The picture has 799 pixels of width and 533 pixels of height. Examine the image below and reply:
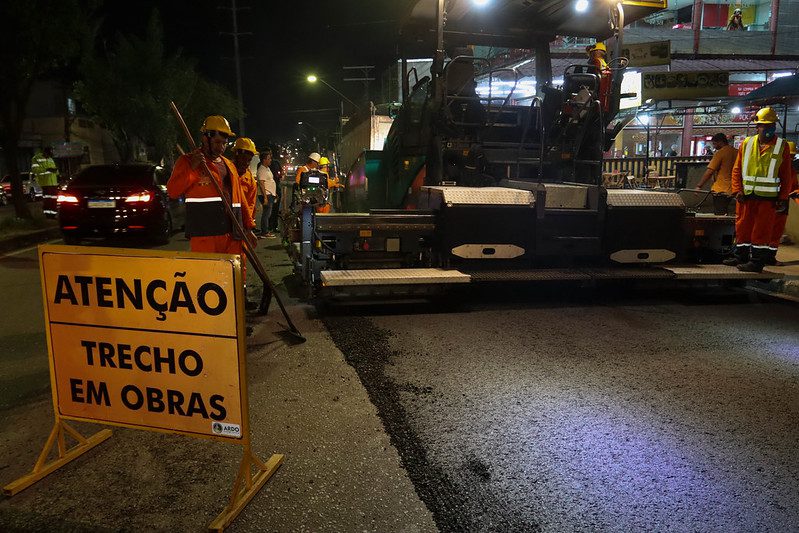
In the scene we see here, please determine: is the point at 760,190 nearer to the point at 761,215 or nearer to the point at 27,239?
the point at 761,215

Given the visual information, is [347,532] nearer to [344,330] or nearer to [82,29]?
[344,330]

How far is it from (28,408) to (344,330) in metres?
2.61

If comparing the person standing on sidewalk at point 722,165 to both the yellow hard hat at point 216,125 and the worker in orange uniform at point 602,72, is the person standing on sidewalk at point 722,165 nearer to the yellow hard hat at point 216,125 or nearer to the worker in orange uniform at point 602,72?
the worker in orange uniform at point 602,72

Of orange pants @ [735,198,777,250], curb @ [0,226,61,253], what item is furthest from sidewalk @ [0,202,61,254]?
orange pants @ [735,198,777,250]

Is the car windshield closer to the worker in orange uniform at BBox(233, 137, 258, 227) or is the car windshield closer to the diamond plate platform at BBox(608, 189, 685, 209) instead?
the worker in orange uniform at BBox(233, 137, 258, 227)

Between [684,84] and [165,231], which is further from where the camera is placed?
[684,84]

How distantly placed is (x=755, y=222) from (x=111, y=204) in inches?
398

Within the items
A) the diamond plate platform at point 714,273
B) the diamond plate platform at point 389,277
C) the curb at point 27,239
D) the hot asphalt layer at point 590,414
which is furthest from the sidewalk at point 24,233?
the diamond plate platform at point 714,273

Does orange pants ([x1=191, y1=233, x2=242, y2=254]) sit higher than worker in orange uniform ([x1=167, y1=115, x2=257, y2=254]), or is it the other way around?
worker in orange uniform ([x1=167, y1=115, x2=257, y2=254])

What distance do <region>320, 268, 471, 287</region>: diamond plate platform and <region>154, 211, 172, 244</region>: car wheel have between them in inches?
245

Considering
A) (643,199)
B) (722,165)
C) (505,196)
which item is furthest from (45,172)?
(722,165)

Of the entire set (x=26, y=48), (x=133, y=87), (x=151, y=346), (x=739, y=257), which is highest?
(x=133, y=87)

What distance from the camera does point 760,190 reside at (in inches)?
275

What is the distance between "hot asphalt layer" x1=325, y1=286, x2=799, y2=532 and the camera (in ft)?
8.91
